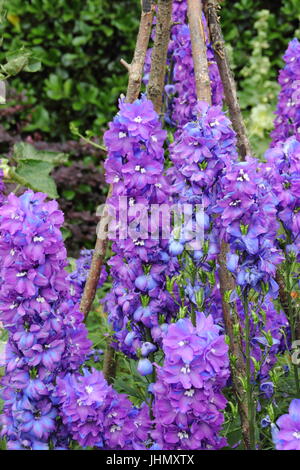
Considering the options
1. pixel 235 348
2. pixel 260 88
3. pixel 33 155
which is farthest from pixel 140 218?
pixel 260 88

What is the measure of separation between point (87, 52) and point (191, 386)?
4.47 metres

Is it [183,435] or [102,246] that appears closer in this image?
[183,435]

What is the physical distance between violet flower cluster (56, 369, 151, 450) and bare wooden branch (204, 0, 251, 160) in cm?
97

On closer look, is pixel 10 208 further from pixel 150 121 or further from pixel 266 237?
pixel 266 237

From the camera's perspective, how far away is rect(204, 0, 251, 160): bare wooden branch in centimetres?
247

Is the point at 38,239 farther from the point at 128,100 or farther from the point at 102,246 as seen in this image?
the point at 128,100

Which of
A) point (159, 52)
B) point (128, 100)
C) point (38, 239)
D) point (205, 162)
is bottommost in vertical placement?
point (38, 239)

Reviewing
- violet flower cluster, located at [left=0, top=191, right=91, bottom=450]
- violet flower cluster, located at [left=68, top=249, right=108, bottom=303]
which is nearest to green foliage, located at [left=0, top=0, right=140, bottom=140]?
violet flower cluster, located at [left=68, top=249, right=108, bottom=303]

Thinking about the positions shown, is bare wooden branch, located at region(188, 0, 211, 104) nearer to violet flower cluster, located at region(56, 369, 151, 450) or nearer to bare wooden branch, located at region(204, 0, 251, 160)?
bare wooden branch, located at region(204, 0, 251, 160)

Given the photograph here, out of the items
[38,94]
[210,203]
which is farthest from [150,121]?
[38,94]

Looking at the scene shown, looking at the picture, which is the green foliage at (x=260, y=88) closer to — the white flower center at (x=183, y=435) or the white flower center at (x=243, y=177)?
the white flower center at (x=243, y=177)

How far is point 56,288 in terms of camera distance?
190cm

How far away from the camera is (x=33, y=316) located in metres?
1.90
